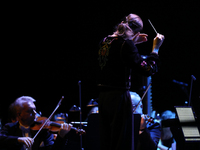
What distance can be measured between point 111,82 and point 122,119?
0.24 meters

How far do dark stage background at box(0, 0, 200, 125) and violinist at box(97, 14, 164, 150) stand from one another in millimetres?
4001

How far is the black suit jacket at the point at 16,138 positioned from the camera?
2.30 m

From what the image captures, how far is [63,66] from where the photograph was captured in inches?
233

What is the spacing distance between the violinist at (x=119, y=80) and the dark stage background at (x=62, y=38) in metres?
4.00

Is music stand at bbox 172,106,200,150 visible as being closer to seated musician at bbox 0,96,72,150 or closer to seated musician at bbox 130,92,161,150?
seated musician at bbox 130,92,161,150

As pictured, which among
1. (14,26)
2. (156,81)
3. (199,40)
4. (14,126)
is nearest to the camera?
(14,126)

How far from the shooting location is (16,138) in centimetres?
230

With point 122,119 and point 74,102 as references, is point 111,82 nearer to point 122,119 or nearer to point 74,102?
point 122,119

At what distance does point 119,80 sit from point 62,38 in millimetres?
4463

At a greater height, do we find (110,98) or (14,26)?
(14,26)

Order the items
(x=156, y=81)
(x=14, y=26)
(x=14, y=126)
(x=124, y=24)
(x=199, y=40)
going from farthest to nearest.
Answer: (x=156, y=81)
(x=199, y=40)
(x=14, y=26)
(x=14, y=126)
(x=124, y=24)

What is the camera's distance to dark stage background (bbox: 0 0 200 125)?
5.37 metres

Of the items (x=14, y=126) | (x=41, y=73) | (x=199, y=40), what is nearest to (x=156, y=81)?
(x=199, y=40)

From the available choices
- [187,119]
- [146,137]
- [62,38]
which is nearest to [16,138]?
[146,137]
